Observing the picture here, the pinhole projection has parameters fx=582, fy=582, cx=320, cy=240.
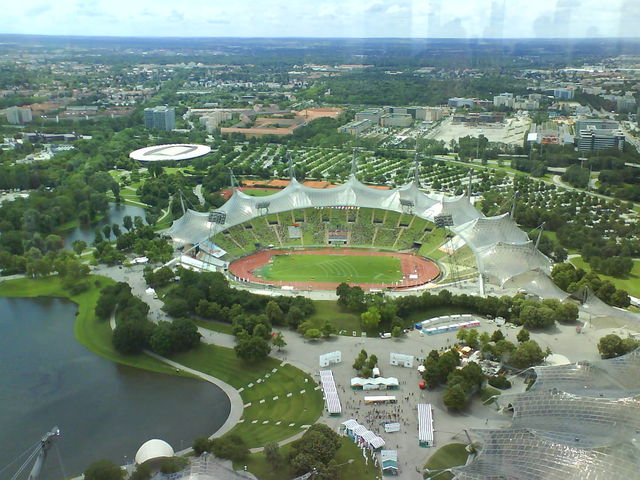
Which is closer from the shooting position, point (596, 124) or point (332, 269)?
point (332, 269)

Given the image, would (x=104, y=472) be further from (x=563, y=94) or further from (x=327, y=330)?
(x=563, y=94)

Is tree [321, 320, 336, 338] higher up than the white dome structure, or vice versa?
the white dome structure

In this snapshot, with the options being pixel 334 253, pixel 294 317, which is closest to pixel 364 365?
pixel 294 317

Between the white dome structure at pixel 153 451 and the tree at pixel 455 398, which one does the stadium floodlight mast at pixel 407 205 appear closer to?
the tree at pixel 455 398

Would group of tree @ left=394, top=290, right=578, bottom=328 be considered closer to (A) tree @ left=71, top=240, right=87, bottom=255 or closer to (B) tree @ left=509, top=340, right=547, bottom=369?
(B) tree @ left=509, top=340, right=547, bottom=369

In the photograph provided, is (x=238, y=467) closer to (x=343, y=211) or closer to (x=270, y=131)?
(x=343, y=211)

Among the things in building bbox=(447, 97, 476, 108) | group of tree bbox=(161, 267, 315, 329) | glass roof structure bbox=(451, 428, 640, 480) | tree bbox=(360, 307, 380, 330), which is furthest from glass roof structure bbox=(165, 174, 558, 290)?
building bbox=(447, 97, 476, 108)

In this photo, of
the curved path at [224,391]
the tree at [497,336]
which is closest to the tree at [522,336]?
the tree at [497,336]
